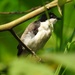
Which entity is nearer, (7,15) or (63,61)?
(63,61)

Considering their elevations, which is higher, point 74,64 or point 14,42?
point 74,64

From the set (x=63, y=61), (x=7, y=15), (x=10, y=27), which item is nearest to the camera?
(x=63, y=61)

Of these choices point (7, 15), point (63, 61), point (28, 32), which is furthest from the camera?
point (28, 32)

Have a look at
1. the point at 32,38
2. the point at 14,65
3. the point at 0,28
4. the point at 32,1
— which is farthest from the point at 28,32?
the point at 14,65

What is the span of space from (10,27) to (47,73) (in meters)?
0.23

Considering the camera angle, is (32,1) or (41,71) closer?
(41,71)

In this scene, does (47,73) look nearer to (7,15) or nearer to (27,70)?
(27,70)

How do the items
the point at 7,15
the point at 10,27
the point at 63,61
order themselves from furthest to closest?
the point at 7,15 → the point at 10,27 → the point at 63,61

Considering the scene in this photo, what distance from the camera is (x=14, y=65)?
19 cm

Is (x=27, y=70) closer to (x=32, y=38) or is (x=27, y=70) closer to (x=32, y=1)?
(x=32, y=1)

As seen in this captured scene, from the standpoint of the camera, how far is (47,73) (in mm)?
181

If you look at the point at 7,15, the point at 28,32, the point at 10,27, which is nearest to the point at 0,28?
the point at 10,27

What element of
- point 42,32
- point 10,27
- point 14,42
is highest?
point 10,27

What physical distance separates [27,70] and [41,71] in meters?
0.01
